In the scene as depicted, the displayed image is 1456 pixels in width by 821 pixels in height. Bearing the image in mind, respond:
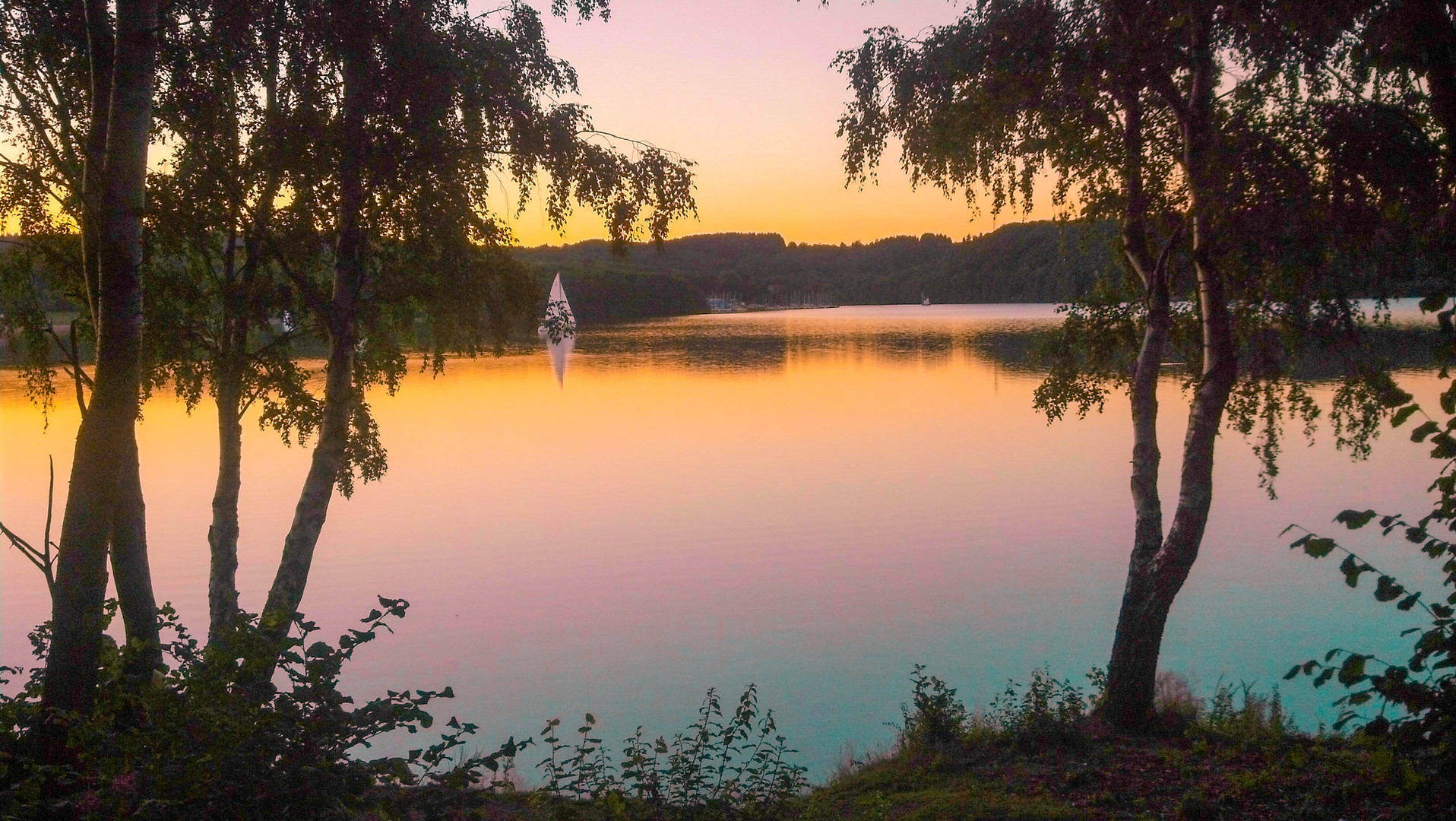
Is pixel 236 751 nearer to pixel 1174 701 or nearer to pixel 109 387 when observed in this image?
pixel 109 387

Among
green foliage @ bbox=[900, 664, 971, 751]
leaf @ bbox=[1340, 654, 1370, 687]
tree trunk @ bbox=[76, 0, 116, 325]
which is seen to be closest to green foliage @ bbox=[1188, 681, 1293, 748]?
green foliage @ bbox=[900, 664, 971, 751]

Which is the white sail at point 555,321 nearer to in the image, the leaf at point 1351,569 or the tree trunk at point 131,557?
the tree trunk at point 131,557

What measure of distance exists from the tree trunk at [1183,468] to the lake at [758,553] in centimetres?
280

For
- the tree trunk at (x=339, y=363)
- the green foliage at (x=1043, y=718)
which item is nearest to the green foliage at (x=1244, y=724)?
the green foliage at (x=1043, y=718)

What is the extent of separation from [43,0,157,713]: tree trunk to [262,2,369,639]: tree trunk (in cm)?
267

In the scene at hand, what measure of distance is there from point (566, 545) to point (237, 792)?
1560 cm

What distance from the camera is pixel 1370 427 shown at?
28.2 ft

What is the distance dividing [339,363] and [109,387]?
3558 mm

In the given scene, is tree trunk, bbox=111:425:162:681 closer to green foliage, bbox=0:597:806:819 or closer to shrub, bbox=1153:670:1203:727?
green foliage, bbox=0:597:806:819

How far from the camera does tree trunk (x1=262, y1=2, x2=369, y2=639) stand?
822 centimetres

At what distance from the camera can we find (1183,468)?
8398 millimetres

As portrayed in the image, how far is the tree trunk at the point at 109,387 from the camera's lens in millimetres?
4934

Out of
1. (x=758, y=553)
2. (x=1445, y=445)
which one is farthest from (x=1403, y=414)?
(x=758, y=553)

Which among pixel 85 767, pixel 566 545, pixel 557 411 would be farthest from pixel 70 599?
pixel 557 411
